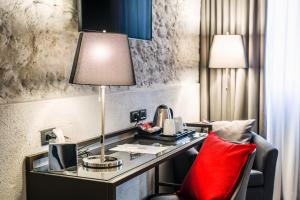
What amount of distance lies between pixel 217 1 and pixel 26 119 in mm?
2715

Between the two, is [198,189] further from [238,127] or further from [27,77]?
[238,127]

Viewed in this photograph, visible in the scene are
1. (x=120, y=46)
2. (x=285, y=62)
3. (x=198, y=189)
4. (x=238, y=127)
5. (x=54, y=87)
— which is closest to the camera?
(x=120, y=46)

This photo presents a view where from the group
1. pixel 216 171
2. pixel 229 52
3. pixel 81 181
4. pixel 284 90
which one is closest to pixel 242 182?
pixel 216 171

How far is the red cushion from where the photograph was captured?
Result: 2391 millimetres

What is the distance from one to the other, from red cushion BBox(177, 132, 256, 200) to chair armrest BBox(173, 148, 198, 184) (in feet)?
2.29

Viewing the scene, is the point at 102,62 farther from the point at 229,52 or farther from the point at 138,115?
the point at 229,52

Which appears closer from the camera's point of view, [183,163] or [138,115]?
Result: [138,115]

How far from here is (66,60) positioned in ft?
7.86

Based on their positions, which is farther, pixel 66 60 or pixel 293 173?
pixel 293 173

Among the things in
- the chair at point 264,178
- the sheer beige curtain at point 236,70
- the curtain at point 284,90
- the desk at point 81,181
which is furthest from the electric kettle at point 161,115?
the curtain at point 284,90

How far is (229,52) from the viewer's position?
391 centimetres

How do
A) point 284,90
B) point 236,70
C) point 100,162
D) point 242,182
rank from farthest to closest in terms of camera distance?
point 236,70 → point 284,90 → point 242,182 → point 100,162

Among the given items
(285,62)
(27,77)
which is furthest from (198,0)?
(27,77)

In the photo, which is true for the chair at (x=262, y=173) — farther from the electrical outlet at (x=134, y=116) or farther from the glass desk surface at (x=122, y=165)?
the glass desk surface at (x=122, y=165)
